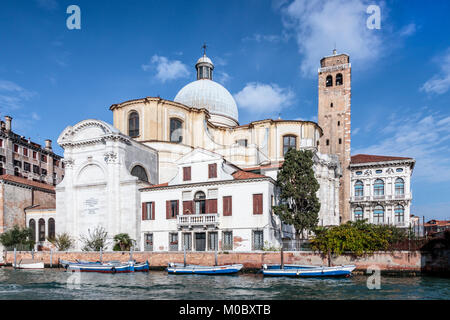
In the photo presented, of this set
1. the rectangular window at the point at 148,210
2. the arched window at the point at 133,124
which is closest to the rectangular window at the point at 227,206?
the rectangular window at the point at 148,210

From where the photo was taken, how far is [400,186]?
55812mm

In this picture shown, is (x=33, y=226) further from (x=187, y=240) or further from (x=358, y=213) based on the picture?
(x=358, y=213)

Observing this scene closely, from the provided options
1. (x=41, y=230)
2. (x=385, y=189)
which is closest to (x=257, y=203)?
(x=41, y=230)

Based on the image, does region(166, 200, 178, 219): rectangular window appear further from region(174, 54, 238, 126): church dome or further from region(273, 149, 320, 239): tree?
region(174, 54, 238, 126): church dome

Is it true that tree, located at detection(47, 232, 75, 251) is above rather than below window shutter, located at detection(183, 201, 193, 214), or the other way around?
below

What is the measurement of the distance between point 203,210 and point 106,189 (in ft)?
34.9

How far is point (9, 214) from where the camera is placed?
4325 cm

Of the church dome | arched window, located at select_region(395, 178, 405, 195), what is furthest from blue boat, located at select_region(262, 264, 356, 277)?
arched window, located at select_region(395, 178, 405, 195)

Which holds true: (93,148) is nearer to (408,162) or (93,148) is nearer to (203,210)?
(203,210)

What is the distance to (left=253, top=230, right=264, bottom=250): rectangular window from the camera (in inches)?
1215

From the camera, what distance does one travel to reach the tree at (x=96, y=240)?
1397 inches

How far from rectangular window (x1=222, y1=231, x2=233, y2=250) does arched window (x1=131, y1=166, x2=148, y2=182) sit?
12753mm

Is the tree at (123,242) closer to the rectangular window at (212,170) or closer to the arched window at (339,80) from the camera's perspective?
the rectangular window at (212,170)
